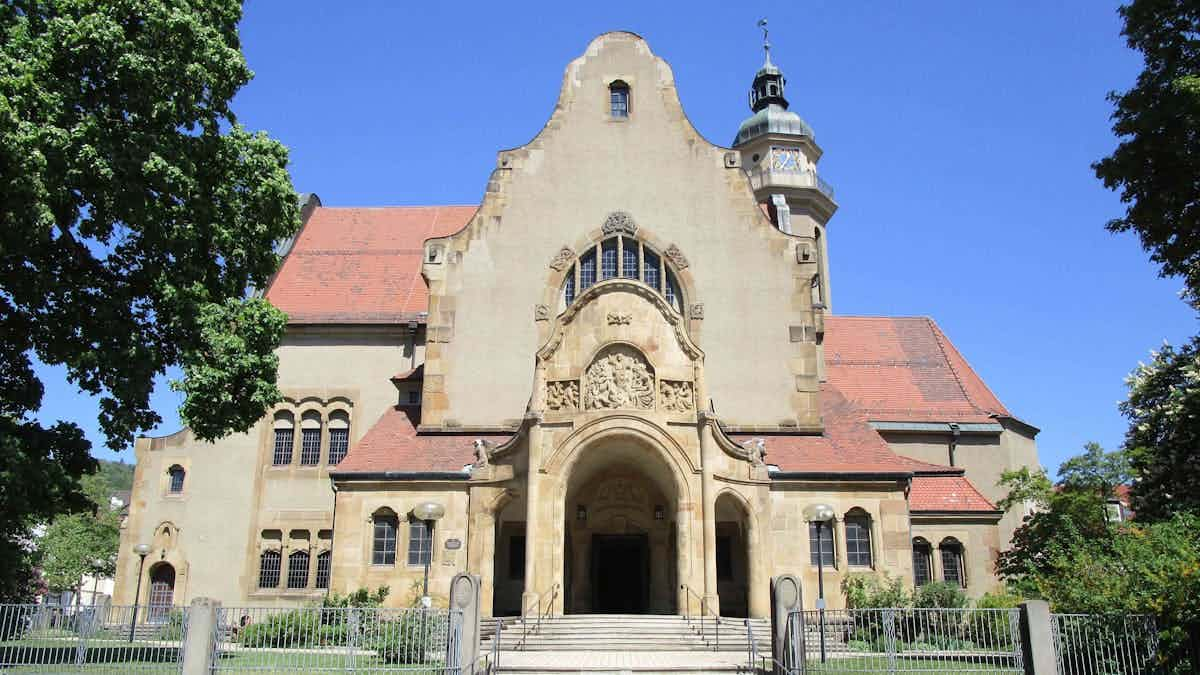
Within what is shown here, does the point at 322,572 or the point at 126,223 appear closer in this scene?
the point at 126,223

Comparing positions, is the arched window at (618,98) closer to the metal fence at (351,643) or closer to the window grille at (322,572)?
the window grille at (322,572)

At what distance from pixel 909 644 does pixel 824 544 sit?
6.39 metres

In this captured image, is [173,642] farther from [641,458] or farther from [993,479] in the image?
[993,479]

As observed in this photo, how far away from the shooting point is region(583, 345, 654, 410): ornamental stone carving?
2345 centimetres

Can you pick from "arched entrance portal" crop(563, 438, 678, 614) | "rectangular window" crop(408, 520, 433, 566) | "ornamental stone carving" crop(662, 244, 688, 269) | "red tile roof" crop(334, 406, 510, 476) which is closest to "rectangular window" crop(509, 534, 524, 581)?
"arched entrance portal" crop(563, 438, 678, 614)

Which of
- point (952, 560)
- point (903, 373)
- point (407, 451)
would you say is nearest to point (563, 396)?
point (407, 451)

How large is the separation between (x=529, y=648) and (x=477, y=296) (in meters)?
11.2

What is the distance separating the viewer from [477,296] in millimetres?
28094

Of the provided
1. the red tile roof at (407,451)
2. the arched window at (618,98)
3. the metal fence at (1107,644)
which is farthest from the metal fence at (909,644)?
the arched window at (618,98)

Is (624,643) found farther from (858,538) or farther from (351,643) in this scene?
(858,538)

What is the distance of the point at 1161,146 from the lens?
68.8ft

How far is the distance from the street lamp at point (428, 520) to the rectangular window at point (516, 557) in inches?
103

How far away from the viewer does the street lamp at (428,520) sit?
22.8 meters

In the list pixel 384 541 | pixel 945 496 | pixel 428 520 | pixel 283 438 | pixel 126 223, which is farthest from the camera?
pixel 283 438
